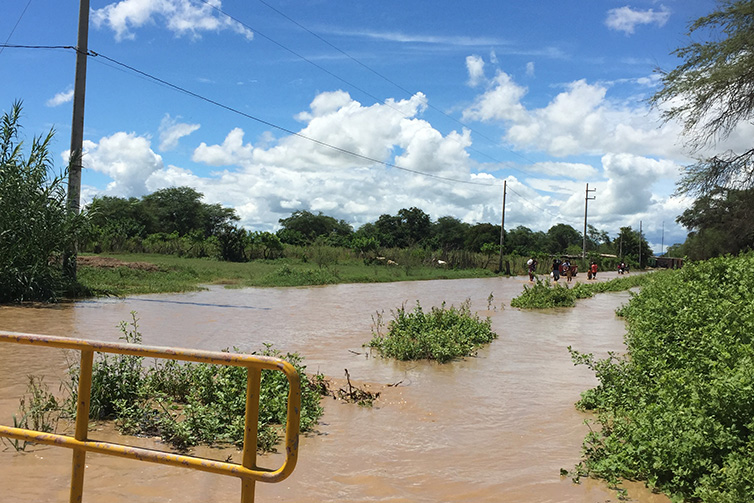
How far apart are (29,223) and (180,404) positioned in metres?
12.4

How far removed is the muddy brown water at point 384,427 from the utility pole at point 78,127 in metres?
3.11

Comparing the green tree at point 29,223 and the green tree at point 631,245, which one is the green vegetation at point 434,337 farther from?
the green tree at point 631,245

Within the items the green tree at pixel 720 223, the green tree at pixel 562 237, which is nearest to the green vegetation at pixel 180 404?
the green tree at pixel 720 223

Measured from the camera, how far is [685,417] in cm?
487

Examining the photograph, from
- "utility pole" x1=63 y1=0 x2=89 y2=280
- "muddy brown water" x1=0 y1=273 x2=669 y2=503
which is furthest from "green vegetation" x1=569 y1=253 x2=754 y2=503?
"utility pole" x1=63 y1=0 x2=89 y2=280

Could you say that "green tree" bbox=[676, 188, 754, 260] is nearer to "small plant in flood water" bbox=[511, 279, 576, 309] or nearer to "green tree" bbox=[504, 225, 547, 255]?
"small plant in flood water" bbox=[511, 279, 576, 309]

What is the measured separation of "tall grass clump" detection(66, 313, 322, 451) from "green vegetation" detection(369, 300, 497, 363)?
4.04 meters

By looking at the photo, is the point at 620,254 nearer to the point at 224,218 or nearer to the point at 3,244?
the point at 224,218

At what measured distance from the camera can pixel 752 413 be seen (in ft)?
15.4

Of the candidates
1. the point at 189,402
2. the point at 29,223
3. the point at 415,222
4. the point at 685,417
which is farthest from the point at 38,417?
the point at 415,222

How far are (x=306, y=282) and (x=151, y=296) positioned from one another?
10083 mm

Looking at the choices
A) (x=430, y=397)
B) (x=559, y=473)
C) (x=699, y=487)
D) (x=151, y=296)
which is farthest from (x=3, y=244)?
(x=699, y=487)

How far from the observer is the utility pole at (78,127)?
60.6 feet

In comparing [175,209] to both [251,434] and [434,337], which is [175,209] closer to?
[434,337]
